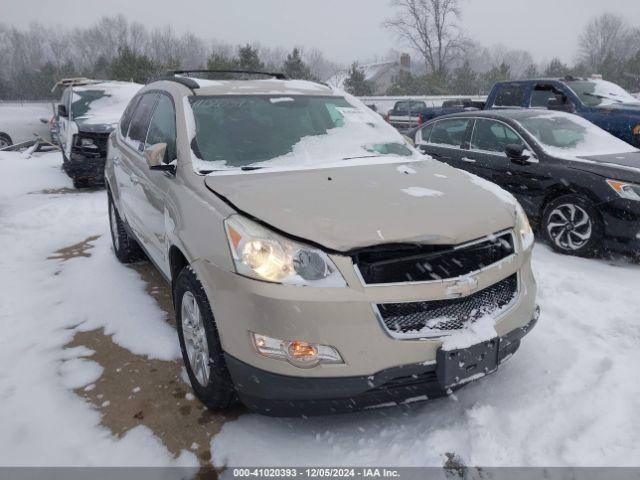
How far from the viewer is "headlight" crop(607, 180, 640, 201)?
466 cm

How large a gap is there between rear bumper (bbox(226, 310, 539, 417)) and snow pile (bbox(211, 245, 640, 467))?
28 cm

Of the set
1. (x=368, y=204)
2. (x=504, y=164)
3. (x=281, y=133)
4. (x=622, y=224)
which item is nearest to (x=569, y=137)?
(x=504, y=164)

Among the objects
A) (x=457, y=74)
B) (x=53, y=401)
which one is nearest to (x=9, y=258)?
(x=53, y=401)

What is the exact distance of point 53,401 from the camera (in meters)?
2.87

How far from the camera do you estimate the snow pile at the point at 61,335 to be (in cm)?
247

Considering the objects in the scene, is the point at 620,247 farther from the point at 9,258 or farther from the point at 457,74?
the point at 457,74

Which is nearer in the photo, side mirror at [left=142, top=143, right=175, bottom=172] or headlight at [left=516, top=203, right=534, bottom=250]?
headlight at [left=516, top=203, right=534, bottom=250]

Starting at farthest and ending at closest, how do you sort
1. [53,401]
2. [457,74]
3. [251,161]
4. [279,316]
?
[457,74], [251,161], [53,401], [279,316]

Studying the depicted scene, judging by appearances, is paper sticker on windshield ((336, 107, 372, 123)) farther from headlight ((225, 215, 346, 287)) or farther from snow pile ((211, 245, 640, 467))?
snow pile ((211, 245, 640, 467))

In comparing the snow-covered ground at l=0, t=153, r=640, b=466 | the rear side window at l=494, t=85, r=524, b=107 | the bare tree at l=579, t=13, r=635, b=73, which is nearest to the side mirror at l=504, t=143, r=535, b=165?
the snow-covered ground at l=0, t=153, r=640, b=466

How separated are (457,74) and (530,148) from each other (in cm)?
3200

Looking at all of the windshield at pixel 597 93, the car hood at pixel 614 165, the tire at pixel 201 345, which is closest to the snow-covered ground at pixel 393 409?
the tire at pixel 201 345

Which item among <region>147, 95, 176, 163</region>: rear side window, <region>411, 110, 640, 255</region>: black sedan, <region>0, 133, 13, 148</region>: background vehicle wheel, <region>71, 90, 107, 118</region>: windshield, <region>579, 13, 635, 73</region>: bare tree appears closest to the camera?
<region>147, 95, 176, 163</region>: rear side window

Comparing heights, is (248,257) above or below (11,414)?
above
